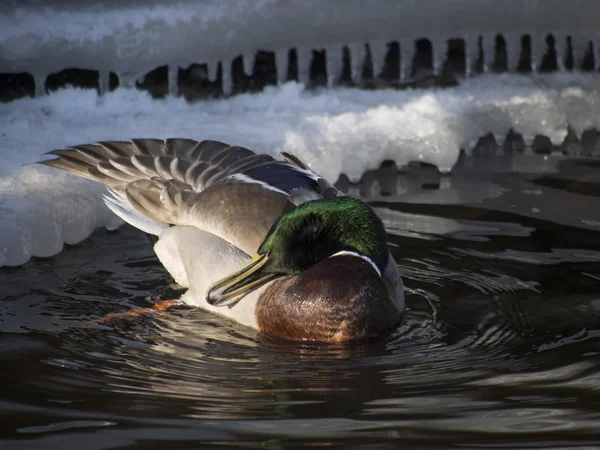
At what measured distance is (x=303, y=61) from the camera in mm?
7426

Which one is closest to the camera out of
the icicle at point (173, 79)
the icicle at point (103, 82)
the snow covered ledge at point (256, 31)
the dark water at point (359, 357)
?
the dark water at point (359, 357)

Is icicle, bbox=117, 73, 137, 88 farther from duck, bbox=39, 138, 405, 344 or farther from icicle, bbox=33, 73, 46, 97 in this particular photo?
duck, bbox=39, 138, 405, 344

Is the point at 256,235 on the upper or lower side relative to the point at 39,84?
lower

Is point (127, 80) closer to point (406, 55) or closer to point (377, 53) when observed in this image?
point (377, 53)

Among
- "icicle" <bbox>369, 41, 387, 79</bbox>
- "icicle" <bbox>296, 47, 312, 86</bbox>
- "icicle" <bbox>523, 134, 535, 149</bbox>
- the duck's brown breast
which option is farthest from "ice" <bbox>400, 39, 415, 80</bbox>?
the duck's brown breast

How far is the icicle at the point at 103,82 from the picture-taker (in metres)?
6.95

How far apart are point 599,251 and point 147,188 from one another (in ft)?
7.48

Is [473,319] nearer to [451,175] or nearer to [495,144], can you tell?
[451,175]

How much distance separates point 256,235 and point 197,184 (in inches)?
21.6

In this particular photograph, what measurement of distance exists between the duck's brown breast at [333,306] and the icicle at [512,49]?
3911 mm

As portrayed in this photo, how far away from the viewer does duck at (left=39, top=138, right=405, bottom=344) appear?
4293mm

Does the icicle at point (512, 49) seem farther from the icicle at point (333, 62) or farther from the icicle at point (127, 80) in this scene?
the icicle at point (127, 80)

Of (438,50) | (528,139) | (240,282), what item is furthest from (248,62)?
(240,282)

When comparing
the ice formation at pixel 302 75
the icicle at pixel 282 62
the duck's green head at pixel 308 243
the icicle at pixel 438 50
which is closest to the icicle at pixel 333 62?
the ice formation at pixel 302 75
